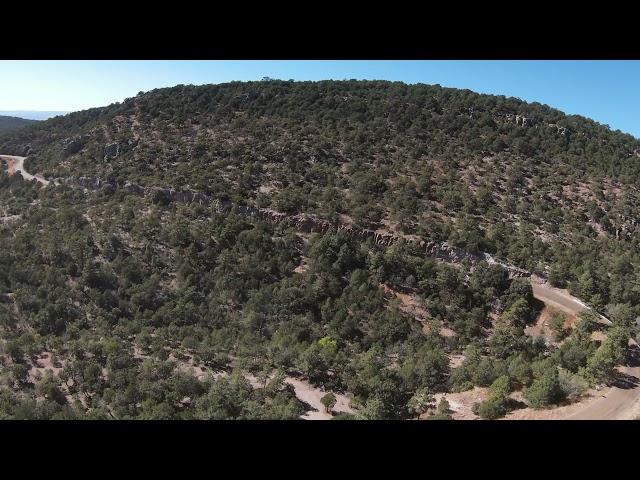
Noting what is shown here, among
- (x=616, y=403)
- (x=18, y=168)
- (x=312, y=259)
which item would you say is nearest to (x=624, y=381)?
(x=616, y=403)

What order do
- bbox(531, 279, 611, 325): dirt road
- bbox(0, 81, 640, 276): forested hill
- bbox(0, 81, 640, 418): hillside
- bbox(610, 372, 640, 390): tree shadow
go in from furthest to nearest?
1. bbox(0, 81, 640, 276): forested hill
2. bbox(531, 279, 611, 325): dirt road
3. bbox(0, 81, 640, 418): hillside
4. bbox(610, 372, 640, 390): tree shadow

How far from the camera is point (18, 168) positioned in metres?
51.2

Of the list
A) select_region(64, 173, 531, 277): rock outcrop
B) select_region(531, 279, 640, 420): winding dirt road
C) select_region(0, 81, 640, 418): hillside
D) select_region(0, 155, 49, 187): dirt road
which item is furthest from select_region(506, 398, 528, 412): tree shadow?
select_region(0, 155, 49, 187): dirt road

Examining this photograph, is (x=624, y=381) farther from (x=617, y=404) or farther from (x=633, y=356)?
(x=633, y=356)

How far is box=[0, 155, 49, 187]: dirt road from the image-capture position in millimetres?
46497

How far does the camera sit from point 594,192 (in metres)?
39.1

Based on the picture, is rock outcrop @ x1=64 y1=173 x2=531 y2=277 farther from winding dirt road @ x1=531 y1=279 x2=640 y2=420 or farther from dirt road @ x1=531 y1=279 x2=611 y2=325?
winding dirt road @ x1=531 y1=279 x2=640 y2=420

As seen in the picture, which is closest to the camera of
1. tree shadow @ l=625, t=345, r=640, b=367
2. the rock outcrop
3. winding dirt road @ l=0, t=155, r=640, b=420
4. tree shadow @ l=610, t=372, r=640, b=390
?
winding dirt road @ l=0, t=155, r=640, b=420

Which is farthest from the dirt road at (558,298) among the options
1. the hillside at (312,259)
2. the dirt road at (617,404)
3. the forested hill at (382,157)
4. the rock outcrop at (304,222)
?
the dirt road at (617,404)

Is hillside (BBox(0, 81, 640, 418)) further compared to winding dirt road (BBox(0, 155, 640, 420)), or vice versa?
hillside (BBox(0, 81, 640, 418))

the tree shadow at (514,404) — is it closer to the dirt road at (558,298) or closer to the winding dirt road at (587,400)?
the winding dirt road at (587,400)

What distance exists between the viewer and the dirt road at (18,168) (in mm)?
46497

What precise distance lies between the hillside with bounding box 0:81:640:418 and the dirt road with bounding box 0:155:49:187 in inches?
71.8
